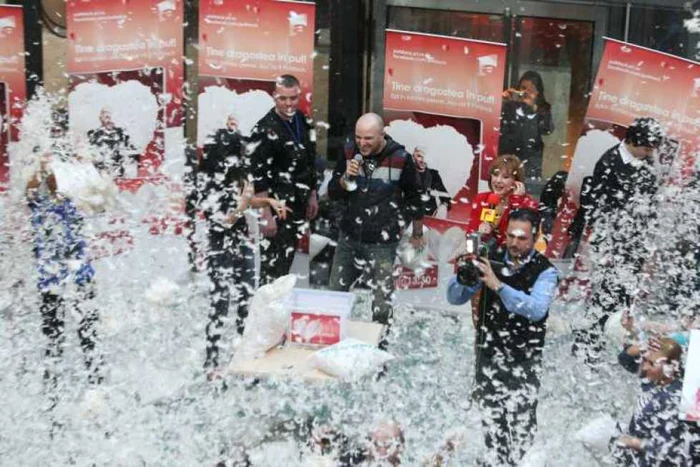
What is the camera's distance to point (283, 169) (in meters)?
6.37

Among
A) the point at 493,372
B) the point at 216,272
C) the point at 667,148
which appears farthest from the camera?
the point at 667,148

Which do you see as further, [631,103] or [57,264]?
[631,103]

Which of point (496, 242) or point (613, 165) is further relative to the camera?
point (613, 165)

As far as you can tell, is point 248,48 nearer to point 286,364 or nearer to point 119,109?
point 119,109

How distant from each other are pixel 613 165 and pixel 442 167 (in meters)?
1.18

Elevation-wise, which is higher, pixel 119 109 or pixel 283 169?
pixel 119 109

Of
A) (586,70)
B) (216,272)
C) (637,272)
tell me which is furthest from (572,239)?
(216,272)

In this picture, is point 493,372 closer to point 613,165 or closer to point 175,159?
point 613,165

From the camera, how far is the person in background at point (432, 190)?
23.2 ft

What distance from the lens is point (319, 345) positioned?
16.3 feet

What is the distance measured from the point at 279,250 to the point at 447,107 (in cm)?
158

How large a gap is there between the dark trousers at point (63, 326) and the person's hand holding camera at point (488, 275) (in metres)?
2.11

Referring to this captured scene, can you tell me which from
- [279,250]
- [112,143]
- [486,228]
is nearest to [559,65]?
[486,228]

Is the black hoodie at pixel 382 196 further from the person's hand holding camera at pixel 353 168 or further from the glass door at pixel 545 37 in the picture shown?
the glass door at pixel 545 37
